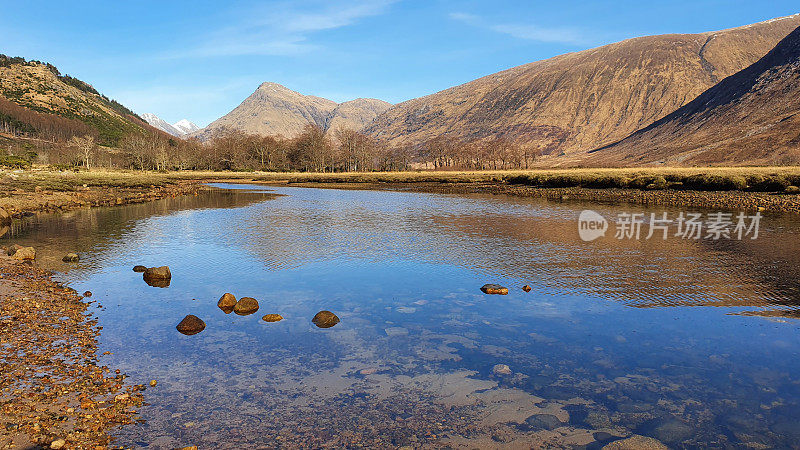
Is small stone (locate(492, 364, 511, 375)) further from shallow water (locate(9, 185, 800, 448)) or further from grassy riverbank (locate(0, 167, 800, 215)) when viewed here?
grassy riverbank (locate(0, 167, 800, 215))

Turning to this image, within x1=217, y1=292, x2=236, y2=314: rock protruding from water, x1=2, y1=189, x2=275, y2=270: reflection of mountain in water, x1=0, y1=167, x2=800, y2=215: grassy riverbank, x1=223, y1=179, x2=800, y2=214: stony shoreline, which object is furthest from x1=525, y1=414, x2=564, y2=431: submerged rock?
x1=223, y1=179, x2=800, y2=214: stony shoreline

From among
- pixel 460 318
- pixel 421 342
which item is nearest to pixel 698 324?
pixel 460 318

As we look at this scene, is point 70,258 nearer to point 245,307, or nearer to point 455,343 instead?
point 245,307

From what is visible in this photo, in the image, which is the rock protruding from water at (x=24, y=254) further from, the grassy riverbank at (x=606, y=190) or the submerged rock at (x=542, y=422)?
the submerged rock at (x=542, y=422)

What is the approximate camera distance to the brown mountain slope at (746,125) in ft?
430

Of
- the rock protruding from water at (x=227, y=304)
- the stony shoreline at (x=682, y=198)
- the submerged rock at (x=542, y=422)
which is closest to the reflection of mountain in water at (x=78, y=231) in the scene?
the rock protruding from water at (x=227, y=304)

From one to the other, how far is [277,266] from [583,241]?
64.5ft

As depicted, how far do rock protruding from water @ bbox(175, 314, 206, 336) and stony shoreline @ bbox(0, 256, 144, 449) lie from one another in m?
2.20

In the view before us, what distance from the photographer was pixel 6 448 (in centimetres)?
710

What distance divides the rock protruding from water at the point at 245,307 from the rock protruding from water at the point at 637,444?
38.2 feet

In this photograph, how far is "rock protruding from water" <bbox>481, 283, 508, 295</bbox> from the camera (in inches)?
703

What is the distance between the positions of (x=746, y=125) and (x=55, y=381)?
19921 centimetres

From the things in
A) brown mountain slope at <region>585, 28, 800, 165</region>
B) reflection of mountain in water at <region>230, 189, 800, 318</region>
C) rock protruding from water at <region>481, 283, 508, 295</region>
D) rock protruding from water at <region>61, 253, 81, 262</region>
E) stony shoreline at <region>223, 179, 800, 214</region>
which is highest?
brown mountain slope at <region>585, 28, 800, 165</region>

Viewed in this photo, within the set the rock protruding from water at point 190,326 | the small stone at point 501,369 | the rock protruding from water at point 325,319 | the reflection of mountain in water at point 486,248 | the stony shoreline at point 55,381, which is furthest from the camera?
the reflection of mountain in water at point 486,248
